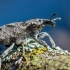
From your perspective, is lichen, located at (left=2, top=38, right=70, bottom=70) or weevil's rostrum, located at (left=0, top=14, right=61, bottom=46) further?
weevil's rostrum, located at (left=0, top=14, right=61, bottom=46)

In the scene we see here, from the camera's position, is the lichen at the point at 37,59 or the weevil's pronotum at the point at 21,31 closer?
the lichen at the point at 37,59

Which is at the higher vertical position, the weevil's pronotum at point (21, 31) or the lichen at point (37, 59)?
the weevil's pronotum at point (21, 31)

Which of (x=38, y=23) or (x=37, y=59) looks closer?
(x=37, y=59)

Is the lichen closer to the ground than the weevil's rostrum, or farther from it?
closer to the ground

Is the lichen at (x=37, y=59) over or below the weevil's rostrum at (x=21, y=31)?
below

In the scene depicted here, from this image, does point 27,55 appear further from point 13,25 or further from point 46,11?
point 46,11

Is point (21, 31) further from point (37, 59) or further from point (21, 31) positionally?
point (37, 59)

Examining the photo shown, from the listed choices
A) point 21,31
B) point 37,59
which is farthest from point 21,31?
point 37,59
